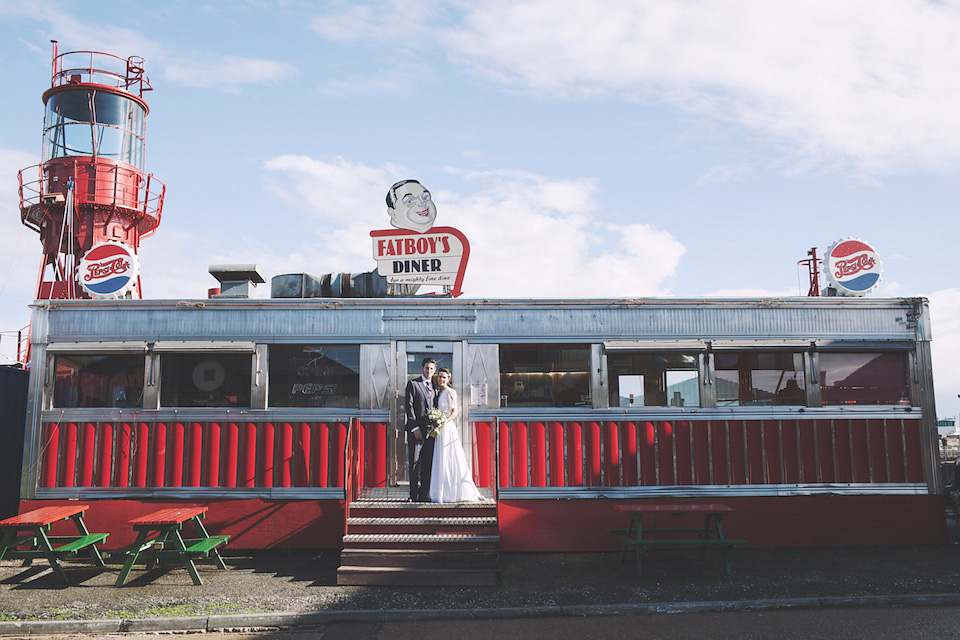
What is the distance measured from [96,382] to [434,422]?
4.82 metres

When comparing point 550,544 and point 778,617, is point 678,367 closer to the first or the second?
point 550,544

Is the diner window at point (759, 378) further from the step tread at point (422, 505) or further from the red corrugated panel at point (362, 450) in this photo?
the red corrugated panel at point (362, 450)

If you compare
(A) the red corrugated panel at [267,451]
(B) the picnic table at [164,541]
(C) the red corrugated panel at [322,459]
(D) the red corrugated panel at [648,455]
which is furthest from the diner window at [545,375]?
(B) the picnic table at [164,541]

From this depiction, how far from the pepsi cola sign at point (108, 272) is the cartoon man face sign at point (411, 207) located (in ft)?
12.3

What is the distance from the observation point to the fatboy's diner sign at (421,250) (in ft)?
35.7

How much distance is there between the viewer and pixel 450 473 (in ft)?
31.1

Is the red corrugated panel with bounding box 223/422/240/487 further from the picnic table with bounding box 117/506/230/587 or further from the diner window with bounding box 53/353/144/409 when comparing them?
the diner window with bounding box 53/353/144/409

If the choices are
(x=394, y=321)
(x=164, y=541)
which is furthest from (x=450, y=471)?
(x=164, y=541)

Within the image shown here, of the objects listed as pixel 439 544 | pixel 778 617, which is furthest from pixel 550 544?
pixel 778 617

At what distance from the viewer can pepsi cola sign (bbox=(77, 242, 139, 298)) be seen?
10.4m

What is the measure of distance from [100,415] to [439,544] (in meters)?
5.13

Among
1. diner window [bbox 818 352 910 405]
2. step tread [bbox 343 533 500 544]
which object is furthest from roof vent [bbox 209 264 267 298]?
diner window [bbox 818 352 910 405]

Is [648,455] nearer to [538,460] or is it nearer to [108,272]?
[538,460]

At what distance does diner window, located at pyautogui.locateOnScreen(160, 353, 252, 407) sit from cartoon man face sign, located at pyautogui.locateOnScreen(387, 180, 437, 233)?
295 cm
